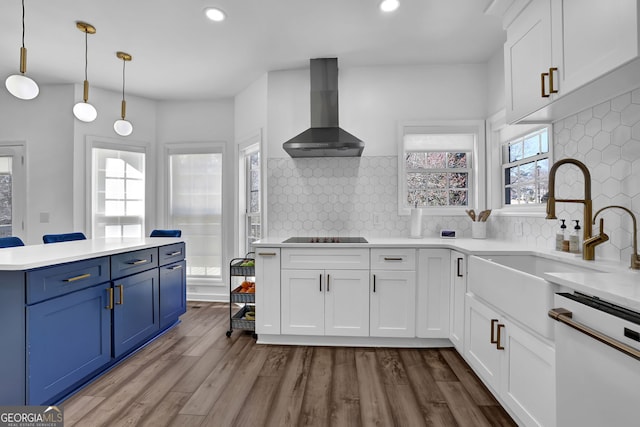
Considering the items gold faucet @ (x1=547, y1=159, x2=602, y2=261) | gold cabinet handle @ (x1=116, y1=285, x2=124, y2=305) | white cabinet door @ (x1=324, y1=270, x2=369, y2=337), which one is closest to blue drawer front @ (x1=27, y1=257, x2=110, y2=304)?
gold cabinet handle @ (x1=116, y1=285, x2=124, y2=305)

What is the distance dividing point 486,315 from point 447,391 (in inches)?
22.0

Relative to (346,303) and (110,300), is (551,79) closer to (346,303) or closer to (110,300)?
(346,303)

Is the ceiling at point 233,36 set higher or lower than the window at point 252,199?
higher

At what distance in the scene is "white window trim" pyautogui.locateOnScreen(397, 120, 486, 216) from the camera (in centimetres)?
323

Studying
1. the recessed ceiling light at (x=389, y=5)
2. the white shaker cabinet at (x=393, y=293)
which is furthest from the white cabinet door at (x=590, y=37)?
the white shaker cabinet at (x=393, y=293)

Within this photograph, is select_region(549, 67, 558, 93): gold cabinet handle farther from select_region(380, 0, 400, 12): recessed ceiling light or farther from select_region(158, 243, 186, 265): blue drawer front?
select_region(158, 243, 186, 265): blue drawer front

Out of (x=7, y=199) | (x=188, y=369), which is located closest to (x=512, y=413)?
(x=188, y=369)

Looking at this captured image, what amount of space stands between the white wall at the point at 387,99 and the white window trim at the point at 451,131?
7 centimetres

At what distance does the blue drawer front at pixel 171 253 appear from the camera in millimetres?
2936

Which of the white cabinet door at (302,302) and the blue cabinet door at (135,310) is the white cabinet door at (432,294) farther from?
the blue cabinet door at (135,310)

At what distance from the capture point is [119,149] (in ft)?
13.5

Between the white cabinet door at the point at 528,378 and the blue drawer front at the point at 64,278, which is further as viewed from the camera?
the blue drawer front at the point at 64,278

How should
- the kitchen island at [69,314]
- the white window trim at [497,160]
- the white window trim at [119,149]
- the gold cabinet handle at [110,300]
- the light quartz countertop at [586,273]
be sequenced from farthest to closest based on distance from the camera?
the white window trim at [119,149] < the white window trim at [497,160] < the gold cabinet handle at [110,300] < the kitchen island at [69,314] < the light quartz countertop at [586,273]

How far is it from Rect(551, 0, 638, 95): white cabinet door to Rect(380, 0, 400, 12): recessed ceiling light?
40.6 inches
